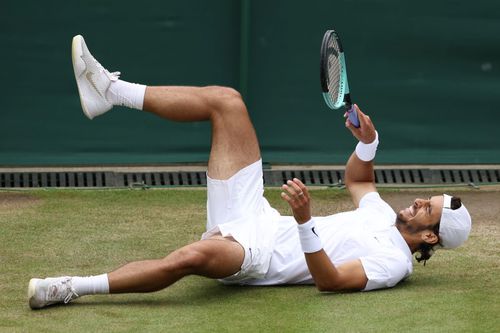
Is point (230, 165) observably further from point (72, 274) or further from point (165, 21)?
point (165, 21)

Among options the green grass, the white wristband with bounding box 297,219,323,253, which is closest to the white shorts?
the green grass

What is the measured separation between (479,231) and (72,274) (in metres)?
2.68

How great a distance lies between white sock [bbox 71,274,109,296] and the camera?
6.64 metres

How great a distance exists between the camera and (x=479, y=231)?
8.64 metres

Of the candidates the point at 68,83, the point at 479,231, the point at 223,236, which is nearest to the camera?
the point at 223,236

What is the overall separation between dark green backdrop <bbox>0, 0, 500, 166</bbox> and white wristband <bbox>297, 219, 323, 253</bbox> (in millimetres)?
3531

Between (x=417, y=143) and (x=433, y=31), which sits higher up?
(x=433, y=31)

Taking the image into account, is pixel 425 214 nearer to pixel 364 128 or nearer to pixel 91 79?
pixel 364 128

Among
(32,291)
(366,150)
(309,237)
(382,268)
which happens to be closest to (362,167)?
(366,150)

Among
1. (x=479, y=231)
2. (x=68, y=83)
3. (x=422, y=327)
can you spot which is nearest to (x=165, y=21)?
(x=68, y=83)

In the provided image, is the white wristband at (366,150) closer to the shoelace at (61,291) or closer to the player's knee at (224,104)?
the player's knee at (224,104)

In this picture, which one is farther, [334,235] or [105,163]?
[105,163]

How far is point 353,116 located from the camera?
732cm

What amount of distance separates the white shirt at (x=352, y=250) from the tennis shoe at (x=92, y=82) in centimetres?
115
